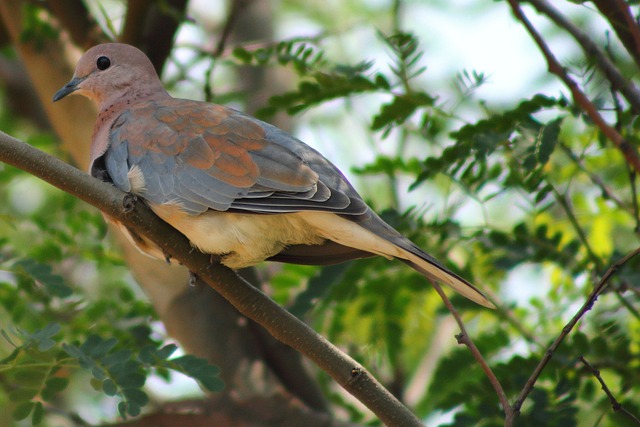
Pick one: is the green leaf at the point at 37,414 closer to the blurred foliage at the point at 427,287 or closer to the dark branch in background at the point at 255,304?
the blurred foliage at the point at 427,287

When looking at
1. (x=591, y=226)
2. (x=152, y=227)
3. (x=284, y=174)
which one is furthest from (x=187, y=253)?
(x=591, y=226)

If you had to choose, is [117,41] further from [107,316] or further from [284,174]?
[284,174]

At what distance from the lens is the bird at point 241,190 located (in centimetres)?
297

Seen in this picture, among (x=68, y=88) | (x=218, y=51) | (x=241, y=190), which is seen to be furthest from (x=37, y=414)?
(x=218, y=51)

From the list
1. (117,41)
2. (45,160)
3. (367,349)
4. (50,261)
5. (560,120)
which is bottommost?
(367,349)

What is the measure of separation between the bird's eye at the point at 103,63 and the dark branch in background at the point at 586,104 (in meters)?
2.24

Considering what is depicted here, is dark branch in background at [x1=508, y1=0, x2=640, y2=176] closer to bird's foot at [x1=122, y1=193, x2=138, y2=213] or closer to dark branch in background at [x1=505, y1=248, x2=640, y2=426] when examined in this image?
dark branch in background at [x1=505, y1=248, x2=640, y2=426]

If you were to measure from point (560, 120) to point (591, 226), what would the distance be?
1.46 m

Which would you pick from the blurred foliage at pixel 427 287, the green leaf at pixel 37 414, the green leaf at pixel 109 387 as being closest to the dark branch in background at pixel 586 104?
the blurred foliage at pixel 427 287

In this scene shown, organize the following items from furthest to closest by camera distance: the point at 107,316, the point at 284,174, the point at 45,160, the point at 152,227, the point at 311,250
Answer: the point at 107,316, the point at 311,250, the point at 284,174, the point at 152,227, the point at 45,160

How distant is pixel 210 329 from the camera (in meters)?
4.21

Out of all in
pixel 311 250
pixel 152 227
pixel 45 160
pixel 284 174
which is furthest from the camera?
pixel 311 250

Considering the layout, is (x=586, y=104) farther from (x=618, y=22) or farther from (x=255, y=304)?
(x=255, y=304)

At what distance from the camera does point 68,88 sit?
418 centimetres
